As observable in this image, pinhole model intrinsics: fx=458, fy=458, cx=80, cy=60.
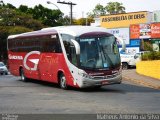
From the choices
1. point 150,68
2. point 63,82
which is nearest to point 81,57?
point 63,82

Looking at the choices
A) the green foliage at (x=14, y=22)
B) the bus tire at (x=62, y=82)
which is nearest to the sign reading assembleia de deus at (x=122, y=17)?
the green foliage at (x=14, y=22)

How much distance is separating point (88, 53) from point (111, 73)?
1.40 m

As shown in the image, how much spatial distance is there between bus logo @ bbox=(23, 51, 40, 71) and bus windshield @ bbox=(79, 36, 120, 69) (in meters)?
5.21

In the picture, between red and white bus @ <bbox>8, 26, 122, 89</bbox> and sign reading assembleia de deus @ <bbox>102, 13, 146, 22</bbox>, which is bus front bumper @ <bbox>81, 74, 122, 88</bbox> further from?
sign reading assembleia de deus @ <bbox>102, 13, 146, 22</bbox>

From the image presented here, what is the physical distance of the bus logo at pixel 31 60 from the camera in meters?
25.2

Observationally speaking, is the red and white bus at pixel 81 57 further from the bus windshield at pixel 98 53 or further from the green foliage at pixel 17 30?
the green foliage at pixel 17 30

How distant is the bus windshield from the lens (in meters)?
20.2

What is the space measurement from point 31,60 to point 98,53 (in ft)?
21.8

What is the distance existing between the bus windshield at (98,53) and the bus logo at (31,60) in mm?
5211

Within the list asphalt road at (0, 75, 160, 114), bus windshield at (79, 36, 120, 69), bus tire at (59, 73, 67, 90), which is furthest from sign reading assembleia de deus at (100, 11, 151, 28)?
asphalt road at (0, 75, 160, 114)

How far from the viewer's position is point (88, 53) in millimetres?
20250

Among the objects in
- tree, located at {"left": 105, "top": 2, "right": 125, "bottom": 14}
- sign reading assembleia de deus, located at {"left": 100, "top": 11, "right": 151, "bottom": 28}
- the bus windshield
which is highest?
tree, located at {"left": 105, "top": 2, "right": 125, "bottom": 14}

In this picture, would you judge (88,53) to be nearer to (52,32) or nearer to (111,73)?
(111,73)

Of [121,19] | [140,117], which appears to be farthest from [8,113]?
[121,19]
